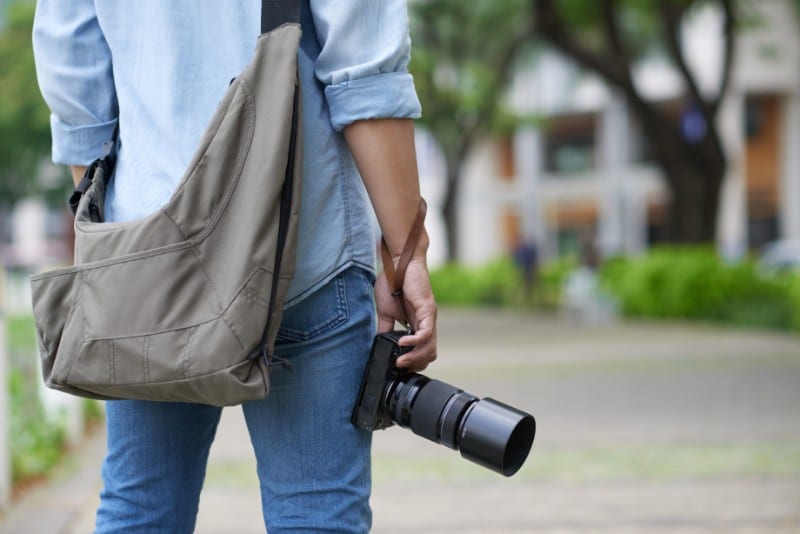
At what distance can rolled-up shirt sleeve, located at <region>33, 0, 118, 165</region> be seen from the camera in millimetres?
→ 1900

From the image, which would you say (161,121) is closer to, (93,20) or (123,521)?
(93,20)

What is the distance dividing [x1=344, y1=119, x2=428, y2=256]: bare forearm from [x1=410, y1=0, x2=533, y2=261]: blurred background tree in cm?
→ 1691

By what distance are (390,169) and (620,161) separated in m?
32.8

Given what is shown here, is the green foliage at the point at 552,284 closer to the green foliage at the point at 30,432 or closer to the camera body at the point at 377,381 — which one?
the green foliage at the point at 30,432

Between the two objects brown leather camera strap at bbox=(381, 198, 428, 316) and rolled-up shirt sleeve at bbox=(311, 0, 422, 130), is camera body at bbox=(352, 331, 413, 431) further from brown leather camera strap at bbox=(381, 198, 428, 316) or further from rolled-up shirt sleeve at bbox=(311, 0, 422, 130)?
rolled-up shirt sleeve at bbox=(311, 0, 422, 130)

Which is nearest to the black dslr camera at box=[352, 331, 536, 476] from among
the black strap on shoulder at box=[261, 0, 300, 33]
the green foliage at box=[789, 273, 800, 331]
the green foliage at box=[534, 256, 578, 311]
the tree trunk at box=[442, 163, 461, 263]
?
the black strap on shoulder at box=[261, 0, 300, 33]

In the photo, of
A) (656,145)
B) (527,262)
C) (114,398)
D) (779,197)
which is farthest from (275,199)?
(779,197)

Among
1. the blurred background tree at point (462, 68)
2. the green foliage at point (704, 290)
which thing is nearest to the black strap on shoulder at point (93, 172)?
the green foliage at point (704, 290)

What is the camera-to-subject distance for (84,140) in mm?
1941

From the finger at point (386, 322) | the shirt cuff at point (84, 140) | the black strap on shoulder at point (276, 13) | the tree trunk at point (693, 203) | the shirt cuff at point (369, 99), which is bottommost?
the tree trunk at point (693, 203)

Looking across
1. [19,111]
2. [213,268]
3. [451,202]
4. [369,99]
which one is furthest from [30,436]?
[19,111]

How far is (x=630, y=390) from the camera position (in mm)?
8117

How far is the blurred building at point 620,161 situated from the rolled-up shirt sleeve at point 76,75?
2432 centimetres

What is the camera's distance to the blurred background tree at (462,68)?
20.7 meters
